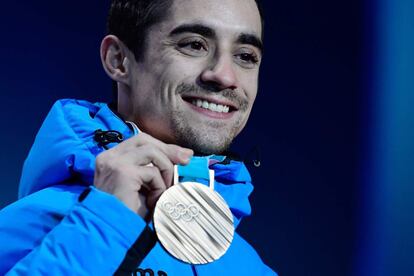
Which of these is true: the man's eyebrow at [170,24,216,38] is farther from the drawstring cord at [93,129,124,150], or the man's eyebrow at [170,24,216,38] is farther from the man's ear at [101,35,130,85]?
the drawstring cord at [93,129,124,150]

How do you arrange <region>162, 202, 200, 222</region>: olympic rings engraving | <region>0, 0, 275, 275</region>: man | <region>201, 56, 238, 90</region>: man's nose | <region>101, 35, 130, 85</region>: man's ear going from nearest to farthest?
1. <region>162, 202, 200, 222</region>: olympic rings engraving
2. <region>0, 0, 275, 275</region>: man
3. <region>201, 56, 238, 90</region>: man's nose
4. <region>101, 35, 130, 85</region>: man's ear

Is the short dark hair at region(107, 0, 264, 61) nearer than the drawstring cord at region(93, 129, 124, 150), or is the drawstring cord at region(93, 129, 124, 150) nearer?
the drawstring cord at region(93, 129, 124, 150)

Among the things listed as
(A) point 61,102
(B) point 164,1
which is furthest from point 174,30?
(A) point 61,102

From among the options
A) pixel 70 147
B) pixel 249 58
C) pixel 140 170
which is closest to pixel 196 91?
pixel 249 58

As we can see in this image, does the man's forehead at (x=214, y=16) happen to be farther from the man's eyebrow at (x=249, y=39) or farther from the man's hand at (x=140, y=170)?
the man's hand at (x=140, y=170)

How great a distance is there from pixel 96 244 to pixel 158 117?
0.42 metres

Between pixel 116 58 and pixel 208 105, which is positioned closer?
pixel 208 105

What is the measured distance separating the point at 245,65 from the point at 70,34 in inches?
53.3

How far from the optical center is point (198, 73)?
1.25m

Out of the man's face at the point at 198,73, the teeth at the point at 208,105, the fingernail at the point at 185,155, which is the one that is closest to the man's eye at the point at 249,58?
the man's face at the point at 198,73

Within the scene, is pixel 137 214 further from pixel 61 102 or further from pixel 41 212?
pixel 61 102

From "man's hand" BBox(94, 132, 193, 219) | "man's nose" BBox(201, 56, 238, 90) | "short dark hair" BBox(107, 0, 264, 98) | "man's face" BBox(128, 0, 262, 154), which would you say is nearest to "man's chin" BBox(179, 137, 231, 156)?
"man's face" BBox(128, 0, 262, 154)

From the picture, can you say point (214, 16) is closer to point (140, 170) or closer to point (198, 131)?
point (198, 131)

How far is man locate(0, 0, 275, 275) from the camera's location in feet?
3.51
